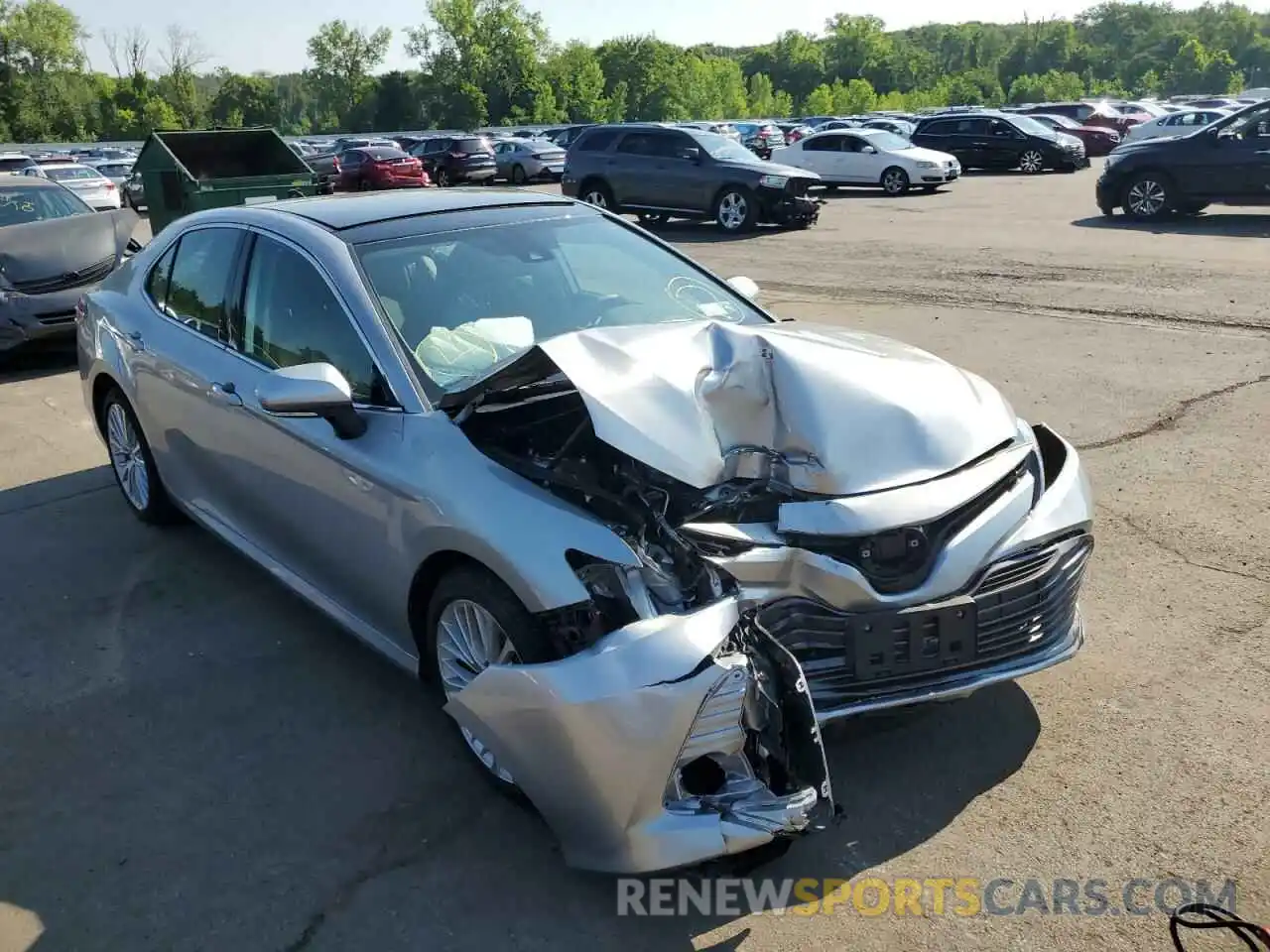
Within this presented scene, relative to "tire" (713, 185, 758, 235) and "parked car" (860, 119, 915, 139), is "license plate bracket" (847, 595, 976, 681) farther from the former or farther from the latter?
"parked car" (860, 119, 915, 139)

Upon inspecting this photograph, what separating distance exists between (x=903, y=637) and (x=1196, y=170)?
15.9 m

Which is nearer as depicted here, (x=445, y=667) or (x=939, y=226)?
(x=445, y=667)

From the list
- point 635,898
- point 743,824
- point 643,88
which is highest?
point 643,88

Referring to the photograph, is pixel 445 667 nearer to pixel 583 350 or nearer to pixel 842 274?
pixel 583 350

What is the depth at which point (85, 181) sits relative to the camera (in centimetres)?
2503

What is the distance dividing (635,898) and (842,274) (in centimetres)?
1114


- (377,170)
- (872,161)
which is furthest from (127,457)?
(377,170)

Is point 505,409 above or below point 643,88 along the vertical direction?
below

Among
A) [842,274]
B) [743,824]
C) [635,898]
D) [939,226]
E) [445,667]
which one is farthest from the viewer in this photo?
[939,226]

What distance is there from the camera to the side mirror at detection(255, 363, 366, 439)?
3.39 metres

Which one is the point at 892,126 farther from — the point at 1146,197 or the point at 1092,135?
the point at 1146,197

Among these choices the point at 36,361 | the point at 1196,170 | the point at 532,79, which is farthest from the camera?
the point at 532,79

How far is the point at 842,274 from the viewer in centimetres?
1311

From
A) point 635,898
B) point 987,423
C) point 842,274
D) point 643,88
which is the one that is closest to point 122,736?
point 635,898
